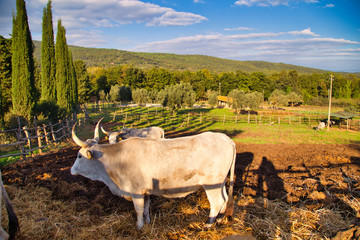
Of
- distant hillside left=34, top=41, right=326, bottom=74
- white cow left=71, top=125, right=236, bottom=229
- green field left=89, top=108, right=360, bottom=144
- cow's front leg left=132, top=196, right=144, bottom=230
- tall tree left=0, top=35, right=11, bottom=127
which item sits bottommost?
green field left=89, top=108, right=360, bottom=144

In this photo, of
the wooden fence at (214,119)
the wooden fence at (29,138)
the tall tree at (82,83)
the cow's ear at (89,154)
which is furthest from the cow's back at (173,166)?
the tall tree at (82,83)

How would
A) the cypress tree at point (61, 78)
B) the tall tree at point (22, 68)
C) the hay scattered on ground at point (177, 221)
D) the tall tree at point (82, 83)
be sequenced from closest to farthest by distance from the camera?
the hay scattered on ground at point (177, 221), the tall tree at point (22, 68), the cypress tree at point (61, 78), the tall tree at point (82, 83)

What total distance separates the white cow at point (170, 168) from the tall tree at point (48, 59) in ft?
44.7

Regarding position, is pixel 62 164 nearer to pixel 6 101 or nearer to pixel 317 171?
pixel 317 171

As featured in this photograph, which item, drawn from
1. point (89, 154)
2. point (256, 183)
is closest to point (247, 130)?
point (256, 183)

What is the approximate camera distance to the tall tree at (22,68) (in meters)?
12.4

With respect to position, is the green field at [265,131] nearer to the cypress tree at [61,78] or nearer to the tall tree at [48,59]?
the cypress tree at [61,78]

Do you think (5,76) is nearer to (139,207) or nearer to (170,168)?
(139,207)

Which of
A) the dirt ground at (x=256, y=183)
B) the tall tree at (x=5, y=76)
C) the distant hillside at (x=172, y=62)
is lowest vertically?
the dirt ground at (x=256, y=183)

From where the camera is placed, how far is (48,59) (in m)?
16.2

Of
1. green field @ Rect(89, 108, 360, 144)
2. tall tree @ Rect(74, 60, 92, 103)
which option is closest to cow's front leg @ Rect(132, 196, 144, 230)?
green field @ Rect(89, 108, 360, 144)

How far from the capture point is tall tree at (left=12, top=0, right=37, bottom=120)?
40.7 feet

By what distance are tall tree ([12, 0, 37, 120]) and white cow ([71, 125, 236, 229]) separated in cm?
1058

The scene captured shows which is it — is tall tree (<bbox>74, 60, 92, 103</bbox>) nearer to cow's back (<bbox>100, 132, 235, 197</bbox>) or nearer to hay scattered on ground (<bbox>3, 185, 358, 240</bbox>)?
hay scattered on ground (<bbox>3, 185, 358, 240</bbox>)
